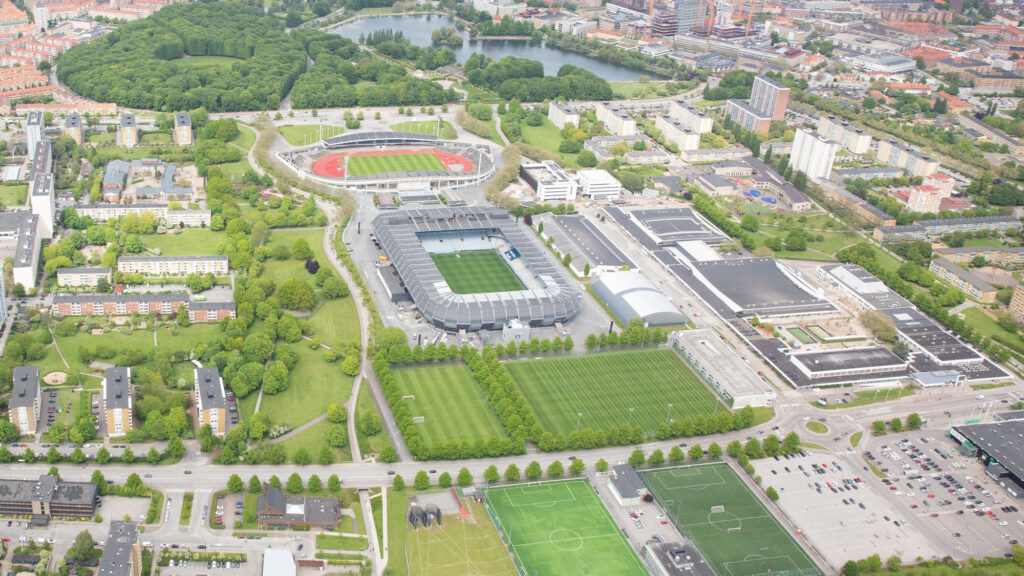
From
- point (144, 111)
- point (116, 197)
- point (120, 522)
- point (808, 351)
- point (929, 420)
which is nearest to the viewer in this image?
point (120, 522)

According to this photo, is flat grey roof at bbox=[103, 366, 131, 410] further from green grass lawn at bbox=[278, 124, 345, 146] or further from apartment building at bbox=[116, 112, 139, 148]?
green grass lawn at bbox=[278, 124, 345, 146]

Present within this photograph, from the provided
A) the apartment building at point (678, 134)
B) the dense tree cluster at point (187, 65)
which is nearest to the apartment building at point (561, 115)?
the apartment building at point (678, 134)

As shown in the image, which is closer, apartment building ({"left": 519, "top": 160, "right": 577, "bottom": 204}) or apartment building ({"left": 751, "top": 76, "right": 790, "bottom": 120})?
apartment building ({"left": 519, "top": 160, "right": 577, "bottom": 204})

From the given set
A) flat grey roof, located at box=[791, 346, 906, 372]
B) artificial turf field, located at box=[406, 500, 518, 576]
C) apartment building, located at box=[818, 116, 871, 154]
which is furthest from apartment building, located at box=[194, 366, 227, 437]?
apartment building, located at box=[818, 116, 871, 154]

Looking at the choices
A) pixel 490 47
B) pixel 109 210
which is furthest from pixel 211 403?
pixel 490 47

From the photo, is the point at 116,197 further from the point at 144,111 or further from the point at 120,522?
the point at 120,522

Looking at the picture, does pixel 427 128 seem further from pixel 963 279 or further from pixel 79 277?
pixel 963 279

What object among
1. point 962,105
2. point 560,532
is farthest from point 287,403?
point 962,105
